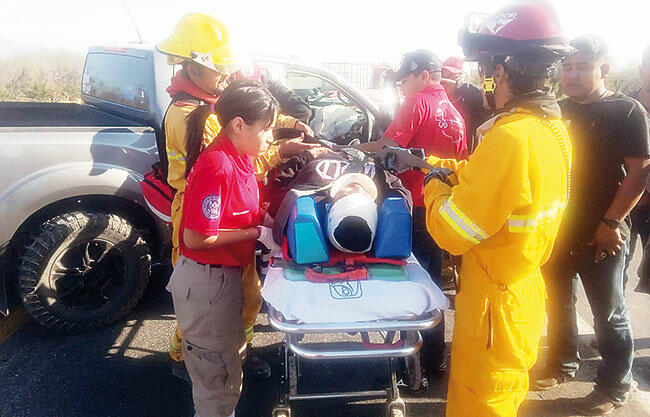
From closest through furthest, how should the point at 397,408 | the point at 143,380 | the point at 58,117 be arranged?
the point at 397,408 < the point at 143,380 < the point at 58,117

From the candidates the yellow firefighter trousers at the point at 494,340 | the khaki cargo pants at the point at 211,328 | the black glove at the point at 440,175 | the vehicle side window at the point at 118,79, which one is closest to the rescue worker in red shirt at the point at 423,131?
the black glove at the point at 440,175

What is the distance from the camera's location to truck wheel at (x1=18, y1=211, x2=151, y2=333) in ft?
10.6

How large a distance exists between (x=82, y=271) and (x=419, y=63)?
8.79ft

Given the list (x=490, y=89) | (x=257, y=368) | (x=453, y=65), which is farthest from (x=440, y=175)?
(x=453, y=65)

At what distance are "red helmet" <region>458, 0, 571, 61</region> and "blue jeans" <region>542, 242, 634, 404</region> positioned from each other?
55.7 inches

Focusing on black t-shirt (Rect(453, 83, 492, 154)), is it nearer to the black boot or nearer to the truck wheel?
the black boot

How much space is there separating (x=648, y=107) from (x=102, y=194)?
13.4 ft

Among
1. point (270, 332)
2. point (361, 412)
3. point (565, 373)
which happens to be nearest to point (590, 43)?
point (565, 373)

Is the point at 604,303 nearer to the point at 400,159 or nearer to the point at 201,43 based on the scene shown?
the point at 400,159

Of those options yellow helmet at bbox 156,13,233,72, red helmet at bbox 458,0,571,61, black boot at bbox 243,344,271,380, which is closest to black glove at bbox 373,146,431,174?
red helmet at bbox 458,0,571,61

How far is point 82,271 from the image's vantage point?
3.38 metres

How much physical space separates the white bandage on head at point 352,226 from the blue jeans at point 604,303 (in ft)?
5.34

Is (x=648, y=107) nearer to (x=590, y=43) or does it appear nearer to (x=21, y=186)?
(x=590, y=43)

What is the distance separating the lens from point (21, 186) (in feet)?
10.2
